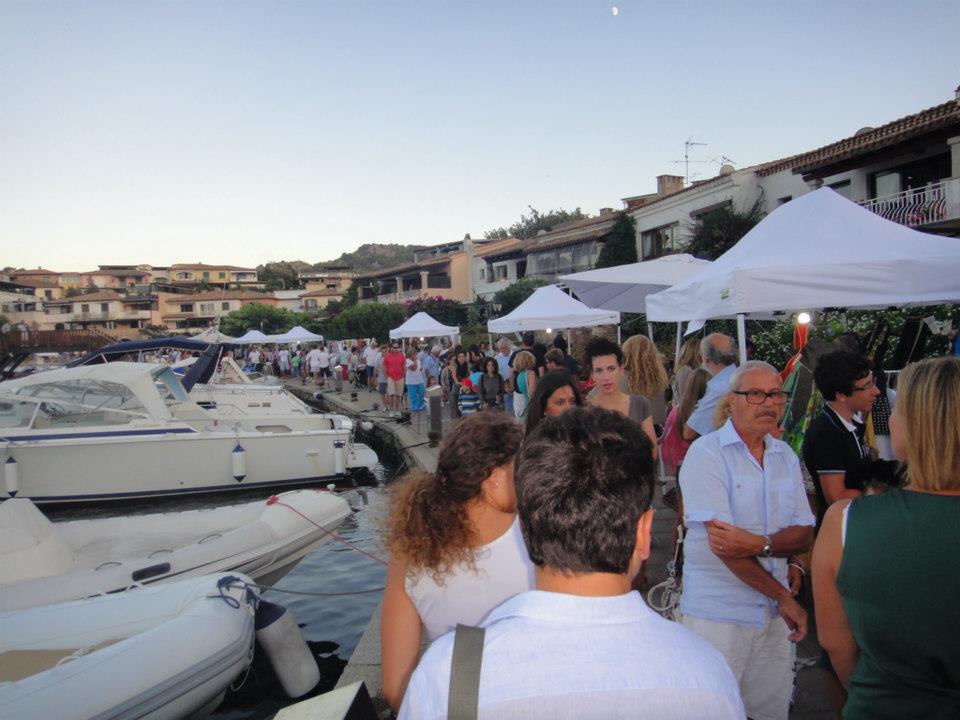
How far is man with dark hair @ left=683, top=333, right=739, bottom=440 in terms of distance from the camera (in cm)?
430

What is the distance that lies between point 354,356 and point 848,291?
22935 mm

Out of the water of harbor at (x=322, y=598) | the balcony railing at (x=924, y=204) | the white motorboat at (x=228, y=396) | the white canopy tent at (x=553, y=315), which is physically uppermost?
the balcony railing at (x=924, y=204)

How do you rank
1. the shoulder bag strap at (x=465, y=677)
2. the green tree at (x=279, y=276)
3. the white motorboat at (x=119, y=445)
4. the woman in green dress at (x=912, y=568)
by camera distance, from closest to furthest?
the shoulder bag strap at (x=465, y=677) < the woman in green dress at (x=912, y=568) < the white motorboat at (x=119, y=445) < the green tree at (x=279, y=276)

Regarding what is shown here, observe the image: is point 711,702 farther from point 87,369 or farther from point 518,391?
point 87,369

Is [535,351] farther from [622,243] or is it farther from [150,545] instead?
[622,243]

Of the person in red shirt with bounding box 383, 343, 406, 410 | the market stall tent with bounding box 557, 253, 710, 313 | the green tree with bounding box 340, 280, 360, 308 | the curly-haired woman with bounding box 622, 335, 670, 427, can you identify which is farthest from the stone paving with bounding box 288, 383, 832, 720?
the green tree with bounding box 340, 280, 360, 308

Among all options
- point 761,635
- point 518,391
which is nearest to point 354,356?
point 518,391

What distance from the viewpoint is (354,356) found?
2594 cm

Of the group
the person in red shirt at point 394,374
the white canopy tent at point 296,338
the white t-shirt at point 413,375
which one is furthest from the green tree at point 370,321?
the white t-shirt at point 413,375

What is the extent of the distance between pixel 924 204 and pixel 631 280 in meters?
11.2

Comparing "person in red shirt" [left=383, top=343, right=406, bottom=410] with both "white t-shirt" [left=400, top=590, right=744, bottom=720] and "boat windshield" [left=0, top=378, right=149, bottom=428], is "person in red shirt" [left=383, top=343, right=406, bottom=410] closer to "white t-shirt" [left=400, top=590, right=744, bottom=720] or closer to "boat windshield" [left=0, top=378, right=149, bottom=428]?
"boat windshield" [left=0, top=378, right=149, bottom=428]

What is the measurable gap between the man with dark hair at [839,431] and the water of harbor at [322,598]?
2004 millimetres

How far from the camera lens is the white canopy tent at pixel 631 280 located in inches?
376

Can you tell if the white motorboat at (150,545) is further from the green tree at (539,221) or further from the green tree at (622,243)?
the green tree at (539,221)
